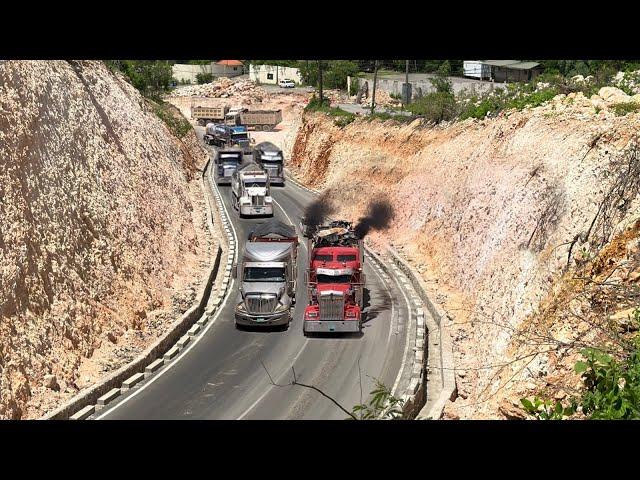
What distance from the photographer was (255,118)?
306 feet

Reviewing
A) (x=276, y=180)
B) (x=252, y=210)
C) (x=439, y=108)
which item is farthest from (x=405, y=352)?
(x=276, y=180)

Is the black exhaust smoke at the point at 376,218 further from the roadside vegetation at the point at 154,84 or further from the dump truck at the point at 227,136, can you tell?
the dump truck at the point at 227,136

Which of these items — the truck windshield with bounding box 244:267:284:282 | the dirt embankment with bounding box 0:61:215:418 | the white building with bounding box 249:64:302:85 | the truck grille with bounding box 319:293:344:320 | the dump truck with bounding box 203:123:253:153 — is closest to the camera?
the dirt embankment with bounding box 0:61:215:418

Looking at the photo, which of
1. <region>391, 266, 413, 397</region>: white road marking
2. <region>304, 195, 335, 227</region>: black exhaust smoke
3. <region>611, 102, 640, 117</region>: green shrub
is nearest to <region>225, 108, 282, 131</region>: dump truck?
<region>304, 195, 335, 227</region>: black exhaust smoke

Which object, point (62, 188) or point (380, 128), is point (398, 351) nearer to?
point (62, 188)

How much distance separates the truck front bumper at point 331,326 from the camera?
28156 mm

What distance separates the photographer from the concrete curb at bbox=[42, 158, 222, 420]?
20.7 meters

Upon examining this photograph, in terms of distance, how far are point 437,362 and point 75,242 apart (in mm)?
12883

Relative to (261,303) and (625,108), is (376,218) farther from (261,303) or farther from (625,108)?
(261,303)

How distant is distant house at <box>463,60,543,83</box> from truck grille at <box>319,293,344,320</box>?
1455 inches

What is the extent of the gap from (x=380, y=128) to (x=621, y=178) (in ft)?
115

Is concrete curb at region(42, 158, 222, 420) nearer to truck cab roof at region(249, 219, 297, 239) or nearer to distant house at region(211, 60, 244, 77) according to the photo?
truck cab roof at region(249, 219, 297, 239)
